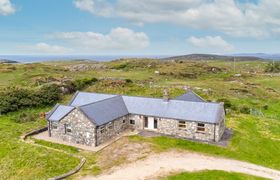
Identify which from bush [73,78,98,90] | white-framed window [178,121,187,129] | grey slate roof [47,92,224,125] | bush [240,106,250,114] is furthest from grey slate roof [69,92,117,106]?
bush [240,106,250,114]

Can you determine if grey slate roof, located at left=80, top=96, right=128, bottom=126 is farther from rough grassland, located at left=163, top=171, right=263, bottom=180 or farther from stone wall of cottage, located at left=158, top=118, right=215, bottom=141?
rough grassland, located at left=163, top=171, right=263, bottom=180

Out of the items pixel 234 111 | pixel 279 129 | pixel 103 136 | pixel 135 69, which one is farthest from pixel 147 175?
pixel 135 69

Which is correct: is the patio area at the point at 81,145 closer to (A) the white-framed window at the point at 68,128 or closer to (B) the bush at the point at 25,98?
(A) the white-framed window at the point at 68,128

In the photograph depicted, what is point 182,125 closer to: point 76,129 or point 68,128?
point 76,129

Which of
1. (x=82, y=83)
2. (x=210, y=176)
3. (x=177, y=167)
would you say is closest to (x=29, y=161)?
(x=177, y=167)

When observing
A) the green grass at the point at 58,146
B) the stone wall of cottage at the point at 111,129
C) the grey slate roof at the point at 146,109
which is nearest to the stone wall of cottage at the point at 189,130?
the grey slate roof at the point at 146,109

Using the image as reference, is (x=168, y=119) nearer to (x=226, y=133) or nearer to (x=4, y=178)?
(x=226, y=133)
